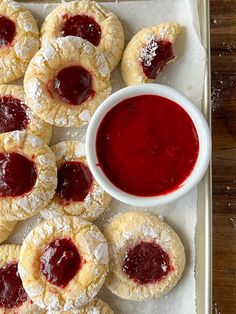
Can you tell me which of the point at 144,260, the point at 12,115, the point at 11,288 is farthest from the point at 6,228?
the point at 144,260

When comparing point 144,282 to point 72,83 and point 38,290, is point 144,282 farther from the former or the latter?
point 72,83

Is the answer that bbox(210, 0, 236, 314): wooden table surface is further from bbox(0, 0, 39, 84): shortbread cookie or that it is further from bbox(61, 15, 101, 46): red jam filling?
bbox(0, 0, 39, 84): shortbread cookie

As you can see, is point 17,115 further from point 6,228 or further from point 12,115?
point 6,228

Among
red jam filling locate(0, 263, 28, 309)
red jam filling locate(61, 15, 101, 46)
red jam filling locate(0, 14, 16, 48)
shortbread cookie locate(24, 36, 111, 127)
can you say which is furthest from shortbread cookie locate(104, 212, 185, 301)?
red jam filling locate(0, 14, 16, 48)

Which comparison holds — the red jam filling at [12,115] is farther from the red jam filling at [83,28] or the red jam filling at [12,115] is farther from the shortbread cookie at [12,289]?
the shortbread cookie at [12,289]

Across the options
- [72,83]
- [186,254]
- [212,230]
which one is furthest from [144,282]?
[72,83]

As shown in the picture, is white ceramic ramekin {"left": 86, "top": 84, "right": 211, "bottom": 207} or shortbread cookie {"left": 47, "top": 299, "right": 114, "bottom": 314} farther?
shortbread cookie {"left": 47, "top": 299, "right": 114, "bottom": 314}
